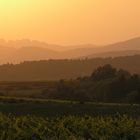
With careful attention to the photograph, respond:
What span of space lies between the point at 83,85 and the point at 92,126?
86051mm

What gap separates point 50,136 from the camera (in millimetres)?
20844

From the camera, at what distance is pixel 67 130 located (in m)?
21.6

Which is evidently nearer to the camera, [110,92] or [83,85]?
[110,92]

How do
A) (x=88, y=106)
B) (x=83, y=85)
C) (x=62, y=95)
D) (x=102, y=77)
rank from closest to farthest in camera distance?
(x=88, y=106) < (x=62, y=95) < (x=83, y=85) < (x=102, y=77)

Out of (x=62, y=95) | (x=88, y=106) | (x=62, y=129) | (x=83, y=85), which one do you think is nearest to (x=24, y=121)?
(x=62, y=129)

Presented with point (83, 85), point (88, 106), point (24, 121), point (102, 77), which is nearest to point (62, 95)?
point (83, 85)

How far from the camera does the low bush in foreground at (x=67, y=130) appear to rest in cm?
2067

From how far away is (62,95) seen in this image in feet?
308

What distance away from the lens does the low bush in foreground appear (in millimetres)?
20672

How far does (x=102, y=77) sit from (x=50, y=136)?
95.8 meters

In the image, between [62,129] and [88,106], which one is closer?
[62,129]

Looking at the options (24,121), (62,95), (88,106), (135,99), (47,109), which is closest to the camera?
(24,121)

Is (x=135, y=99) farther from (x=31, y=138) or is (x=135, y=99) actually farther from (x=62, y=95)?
(x=31, y=138)

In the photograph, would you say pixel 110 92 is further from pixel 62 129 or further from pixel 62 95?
pixel 62 129
